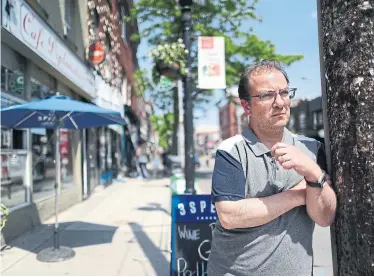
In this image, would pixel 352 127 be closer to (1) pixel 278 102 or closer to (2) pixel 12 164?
(1) pixel 278 102

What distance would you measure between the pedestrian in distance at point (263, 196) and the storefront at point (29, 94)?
496 cm

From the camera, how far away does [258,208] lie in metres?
1.56

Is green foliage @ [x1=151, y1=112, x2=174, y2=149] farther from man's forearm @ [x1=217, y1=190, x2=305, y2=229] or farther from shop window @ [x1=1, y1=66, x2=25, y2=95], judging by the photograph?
man's forearm @ [x1=217, y1=190, x2=305, y2=229]

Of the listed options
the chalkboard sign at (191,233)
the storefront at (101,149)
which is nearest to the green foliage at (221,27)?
the storefront at (101,149)

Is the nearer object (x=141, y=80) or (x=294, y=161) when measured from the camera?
(x=294, y=161)

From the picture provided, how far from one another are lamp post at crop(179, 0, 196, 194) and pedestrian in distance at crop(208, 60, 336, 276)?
360 cm

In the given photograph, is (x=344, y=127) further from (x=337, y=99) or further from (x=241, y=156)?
(x=241, y=156)

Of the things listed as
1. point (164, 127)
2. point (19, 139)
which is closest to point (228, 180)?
point (19, 139)

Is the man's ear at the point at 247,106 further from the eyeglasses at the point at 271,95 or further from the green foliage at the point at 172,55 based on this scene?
the green foliage at the point at 172,55

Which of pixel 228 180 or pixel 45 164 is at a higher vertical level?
pixel 228 180

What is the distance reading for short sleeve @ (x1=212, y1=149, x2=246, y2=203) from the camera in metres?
Answer: 1.60

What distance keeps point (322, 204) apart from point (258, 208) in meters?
0.25

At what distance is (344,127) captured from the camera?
1.43 metres

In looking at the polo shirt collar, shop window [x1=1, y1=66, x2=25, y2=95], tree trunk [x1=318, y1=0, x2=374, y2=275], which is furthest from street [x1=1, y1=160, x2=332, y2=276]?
tree trunk [x1=318, y1=0, x2=374, y2=275]
